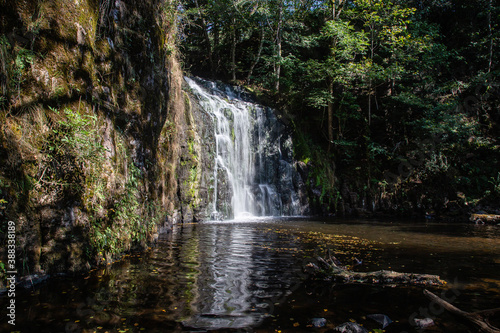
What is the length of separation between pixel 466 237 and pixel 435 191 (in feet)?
31.3

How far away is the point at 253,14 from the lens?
22.4 meters

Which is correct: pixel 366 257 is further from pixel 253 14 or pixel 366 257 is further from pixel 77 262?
pixel 253 14

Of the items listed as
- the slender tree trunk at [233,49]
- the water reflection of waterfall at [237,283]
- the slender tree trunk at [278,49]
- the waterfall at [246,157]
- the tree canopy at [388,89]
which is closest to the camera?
the water reflection of waterfall at [237,283]

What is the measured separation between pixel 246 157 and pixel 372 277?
1368 centimetres

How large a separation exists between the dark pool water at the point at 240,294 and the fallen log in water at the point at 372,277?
0.17 m

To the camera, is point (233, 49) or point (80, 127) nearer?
point (80, 127)

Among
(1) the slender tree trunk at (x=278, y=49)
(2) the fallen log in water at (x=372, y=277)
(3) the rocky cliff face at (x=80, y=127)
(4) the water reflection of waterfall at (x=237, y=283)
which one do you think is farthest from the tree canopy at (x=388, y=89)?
(2) the fallen log in water at (x=372, y=277)

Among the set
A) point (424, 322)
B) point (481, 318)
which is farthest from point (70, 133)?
point (481, 318)

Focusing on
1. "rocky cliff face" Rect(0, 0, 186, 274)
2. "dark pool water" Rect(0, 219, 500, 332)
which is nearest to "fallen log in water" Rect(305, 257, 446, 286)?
"dark pool water" Rect(0, 219, 500, 332)

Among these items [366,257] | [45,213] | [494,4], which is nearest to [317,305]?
[366,257]

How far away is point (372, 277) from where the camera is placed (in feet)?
15.8

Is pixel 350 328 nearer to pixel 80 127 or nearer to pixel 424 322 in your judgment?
pixel 424 322

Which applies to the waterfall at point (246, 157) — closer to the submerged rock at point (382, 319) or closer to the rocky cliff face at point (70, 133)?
the rocky cliff face at point (70, 133)

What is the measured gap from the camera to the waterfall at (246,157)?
1588 centimetres
